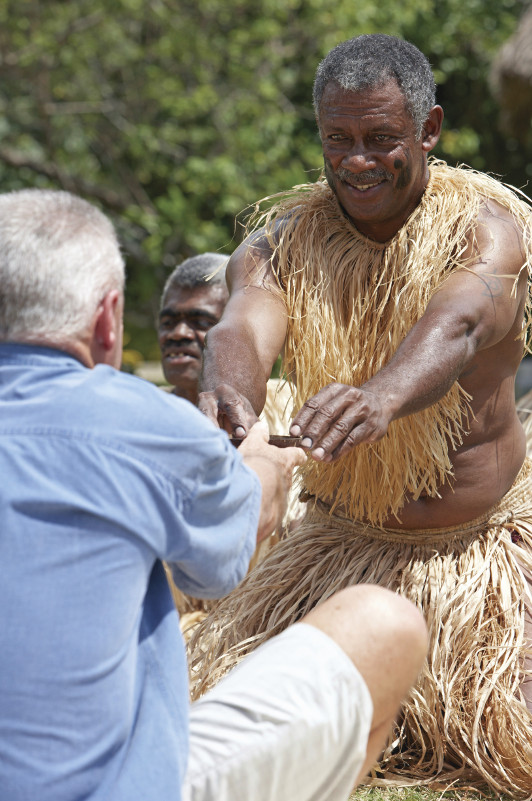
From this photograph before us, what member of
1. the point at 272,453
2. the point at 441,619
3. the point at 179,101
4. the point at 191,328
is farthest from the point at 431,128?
the point at 179,101

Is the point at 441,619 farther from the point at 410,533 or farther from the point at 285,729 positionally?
the point at 285,729

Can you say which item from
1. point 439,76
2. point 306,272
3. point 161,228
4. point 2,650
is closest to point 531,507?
point 306,272

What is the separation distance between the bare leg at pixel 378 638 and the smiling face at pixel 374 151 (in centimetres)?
125

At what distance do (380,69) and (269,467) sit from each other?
120cm

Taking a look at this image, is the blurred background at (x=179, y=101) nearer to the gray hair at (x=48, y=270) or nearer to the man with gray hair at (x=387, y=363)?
the man with gray hair at (x=387, y=363)

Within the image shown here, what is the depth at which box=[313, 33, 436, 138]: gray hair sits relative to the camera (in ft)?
8.64

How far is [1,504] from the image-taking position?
4.77ft

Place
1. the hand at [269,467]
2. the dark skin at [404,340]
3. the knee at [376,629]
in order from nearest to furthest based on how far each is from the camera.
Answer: the knee at [376,629] < the hand at [269,467] < the dark skin at [404,340]

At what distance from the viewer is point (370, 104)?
2.63 meters

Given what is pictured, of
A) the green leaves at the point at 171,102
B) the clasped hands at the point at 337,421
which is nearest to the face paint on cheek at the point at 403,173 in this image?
the clasped hands at the point at 337,421

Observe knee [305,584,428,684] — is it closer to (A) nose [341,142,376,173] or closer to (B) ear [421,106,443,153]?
(A) nose [341,142,376,173]

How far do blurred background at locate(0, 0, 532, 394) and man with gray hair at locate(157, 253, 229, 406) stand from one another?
335 cm

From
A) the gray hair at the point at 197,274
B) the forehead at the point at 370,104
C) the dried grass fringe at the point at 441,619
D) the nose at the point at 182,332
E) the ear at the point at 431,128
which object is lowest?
the dried grass fringe at the point at 441,619

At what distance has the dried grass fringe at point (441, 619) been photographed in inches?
104
